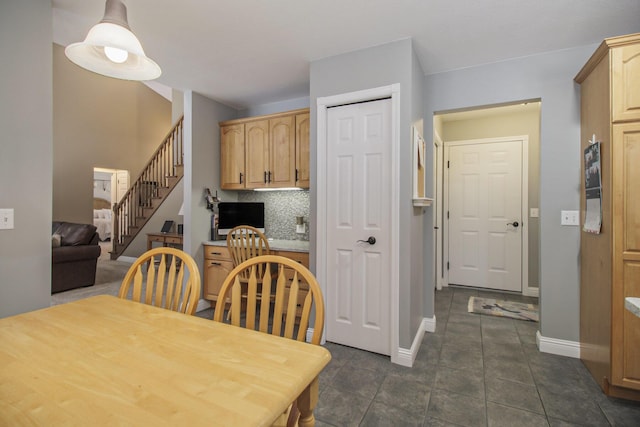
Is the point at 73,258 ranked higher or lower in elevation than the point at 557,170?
lower

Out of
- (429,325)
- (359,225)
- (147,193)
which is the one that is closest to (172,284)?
(359,225)

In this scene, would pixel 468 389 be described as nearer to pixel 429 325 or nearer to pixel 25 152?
pixel 429 325

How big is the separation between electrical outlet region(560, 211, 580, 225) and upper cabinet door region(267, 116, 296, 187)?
251 centimetres

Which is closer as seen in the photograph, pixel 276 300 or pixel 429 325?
pixel 276 300

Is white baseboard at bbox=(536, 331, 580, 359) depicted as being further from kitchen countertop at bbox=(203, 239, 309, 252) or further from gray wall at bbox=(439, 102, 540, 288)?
kitchen countertop at bbox=(203, 239, 309, 252)

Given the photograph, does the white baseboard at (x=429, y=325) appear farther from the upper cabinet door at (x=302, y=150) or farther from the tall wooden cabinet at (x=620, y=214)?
the upper cabinet door at (x=302, y=150)

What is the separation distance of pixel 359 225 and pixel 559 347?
77.5 inches

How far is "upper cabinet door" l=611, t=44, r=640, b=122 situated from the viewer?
1.85 meters

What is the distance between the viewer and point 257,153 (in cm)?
356

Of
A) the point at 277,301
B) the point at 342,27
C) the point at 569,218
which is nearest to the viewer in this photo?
the point at 277,301

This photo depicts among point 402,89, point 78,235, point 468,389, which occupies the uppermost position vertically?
point 402,89

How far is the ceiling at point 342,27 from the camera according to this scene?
1950 mm

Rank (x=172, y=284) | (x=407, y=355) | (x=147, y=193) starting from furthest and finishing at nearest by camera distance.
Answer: (x=147, y=193) → (x=407, y=355) → (x=172, y=284)

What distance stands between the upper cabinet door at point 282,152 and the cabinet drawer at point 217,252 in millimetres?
942
